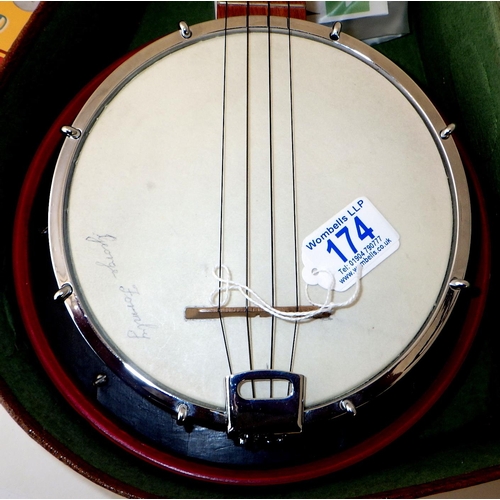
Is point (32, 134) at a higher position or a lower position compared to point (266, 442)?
higher

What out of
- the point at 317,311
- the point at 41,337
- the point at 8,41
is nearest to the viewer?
the point at 317,311

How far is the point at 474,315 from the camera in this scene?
0.86m

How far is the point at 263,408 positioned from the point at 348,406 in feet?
0.38

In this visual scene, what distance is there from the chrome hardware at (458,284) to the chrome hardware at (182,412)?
38 cm

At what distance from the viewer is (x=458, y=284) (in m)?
0.73

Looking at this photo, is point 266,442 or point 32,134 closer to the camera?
point 266,442

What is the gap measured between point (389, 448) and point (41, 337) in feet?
1.85

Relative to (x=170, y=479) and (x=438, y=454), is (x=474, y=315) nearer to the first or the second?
(x=438, y=454)

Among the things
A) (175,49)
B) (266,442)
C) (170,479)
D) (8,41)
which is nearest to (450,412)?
(266,442)

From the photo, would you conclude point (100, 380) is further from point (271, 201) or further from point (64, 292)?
point (271, 201)

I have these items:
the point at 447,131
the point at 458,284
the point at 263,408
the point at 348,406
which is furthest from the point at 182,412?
the point at 447,131

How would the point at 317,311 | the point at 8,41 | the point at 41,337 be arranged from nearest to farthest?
the point at 317,311 < the point at 41,337 < the point at 8,41
